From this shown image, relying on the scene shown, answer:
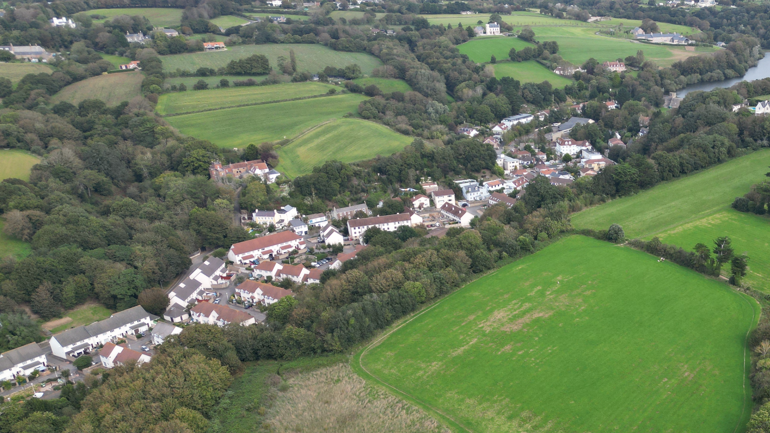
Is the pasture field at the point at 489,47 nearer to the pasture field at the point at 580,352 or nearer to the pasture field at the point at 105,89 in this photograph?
the pasture field at the point at 105,89

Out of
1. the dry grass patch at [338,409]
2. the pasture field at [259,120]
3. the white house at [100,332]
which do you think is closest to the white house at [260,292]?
the white house at [100,332]

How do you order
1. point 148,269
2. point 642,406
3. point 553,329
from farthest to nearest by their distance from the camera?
point 148,269
point 553,329
point 642,406

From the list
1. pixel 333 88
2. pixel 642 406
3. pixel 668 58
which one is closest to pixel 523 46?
pixel 668 58

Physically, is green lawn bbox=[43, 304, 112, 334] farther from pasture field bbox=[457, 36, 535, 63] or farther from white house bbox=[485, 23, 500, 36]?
white house bbox=[485, 23, 500, 36]

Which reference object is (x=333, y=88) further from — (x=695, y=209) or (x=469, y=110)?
(x=695, y=209)

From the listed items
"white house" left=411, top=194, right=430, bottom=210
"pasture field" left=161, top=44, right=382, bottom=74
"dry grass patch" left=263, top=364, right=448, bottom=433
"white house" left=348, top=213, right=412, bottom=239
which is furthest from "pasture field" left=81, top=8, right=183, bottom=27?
"dry grass patch" left=263, top=364, right=448, bottom=433
